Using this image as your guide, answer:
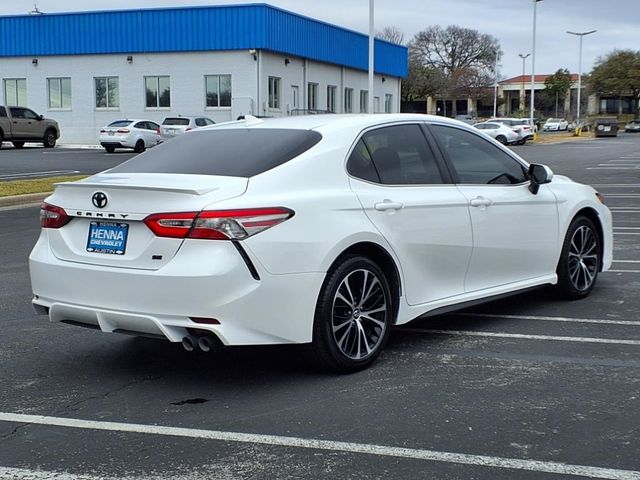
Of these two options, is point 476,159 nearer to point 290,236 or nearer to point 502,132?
point 290,236

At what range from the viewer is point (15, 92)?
45219 mm

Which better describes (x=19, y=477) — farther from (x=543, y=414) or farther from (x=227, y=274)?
(x=543, y=414)

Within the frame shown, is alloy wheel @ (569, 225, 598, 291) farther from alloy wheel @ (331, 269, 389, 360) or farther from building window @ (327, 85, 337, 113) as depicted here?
building window @ (327, 85, 337, 113)

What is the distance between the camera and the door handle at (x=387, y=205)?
A: 5242 mm

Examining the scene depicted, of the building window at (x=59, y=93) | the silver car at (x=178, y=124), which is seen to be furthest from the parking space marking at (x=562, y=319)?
the building window at (x=59, y=93)

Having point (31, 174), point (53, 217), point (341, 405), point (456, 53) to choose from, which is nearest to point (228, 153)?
point (53, 217)

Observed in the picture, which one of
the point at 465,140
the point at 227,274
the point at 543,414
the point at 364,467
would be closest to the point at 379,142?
the point at 465,140

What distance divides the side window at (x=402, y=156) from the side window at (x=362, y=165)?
43 millimetres

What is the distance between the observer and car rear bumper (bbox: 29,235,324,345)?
444 cm

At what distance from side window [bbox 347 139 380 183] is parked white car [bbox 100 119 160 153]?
98.3 feet

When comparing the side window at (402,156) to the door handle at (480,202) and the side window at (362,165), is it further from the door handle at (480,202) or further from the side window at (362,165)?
the door handle at (480,202)

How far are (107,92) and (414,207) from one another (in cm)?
4033

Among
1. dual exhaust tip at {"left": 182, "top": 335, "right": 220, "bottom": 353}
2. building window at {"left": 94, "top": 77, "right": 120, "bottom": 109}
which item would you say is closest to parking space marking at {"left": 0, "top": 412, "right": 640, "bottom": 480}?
dual exhaust tip at {"left": 182, "top": 335, "right": 220, "bottom": 353}

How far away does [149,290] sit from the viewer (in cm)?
455
